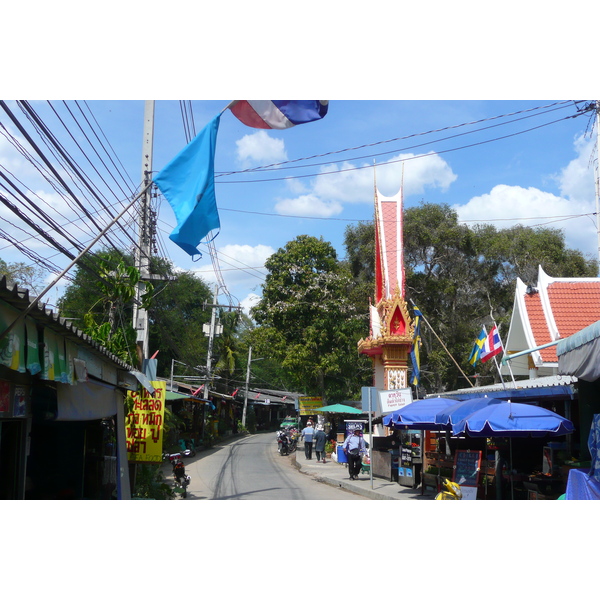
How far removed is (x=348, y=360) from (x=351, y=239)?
7.43 metres

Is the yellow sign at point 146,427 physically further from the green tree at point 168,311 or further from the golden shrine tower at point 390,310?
the golden shrine tower at point 390,310

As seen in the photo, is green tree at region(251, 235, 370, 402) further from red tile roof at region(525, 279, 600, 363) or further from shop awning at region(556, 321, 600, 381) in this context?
shop awning at region(556, 321, 600, 381)

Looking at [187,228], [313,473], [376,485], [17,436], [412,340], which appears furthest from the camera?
[412,340]

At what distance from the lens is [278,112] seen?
8094 mm

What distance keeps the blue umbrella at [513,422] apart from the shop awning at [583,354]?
1.61 metres

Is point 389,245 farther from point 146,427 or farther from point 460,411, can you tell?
point 146,427

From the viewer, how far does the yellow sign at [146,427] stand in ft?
39.8

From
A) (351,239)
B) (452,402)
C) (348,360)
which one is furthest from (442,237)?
(452,402)

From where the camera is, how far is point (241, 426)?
51.9m

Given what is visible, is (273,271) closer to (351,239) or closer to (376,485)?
(351,239)

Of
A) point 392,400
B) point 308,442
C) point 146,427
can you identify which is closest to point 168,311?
point 308,442

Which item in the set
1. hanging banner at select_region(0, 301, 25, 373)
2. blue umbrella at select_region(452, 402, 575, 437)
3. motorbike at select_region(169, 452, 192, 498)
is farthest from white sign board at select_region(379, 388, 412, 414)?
hanging banner at select_region(0, 301, 25, 373)

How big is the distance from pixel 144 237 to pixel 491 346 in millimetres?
8303

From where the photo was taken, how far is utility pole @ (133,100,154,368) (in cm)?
1378
